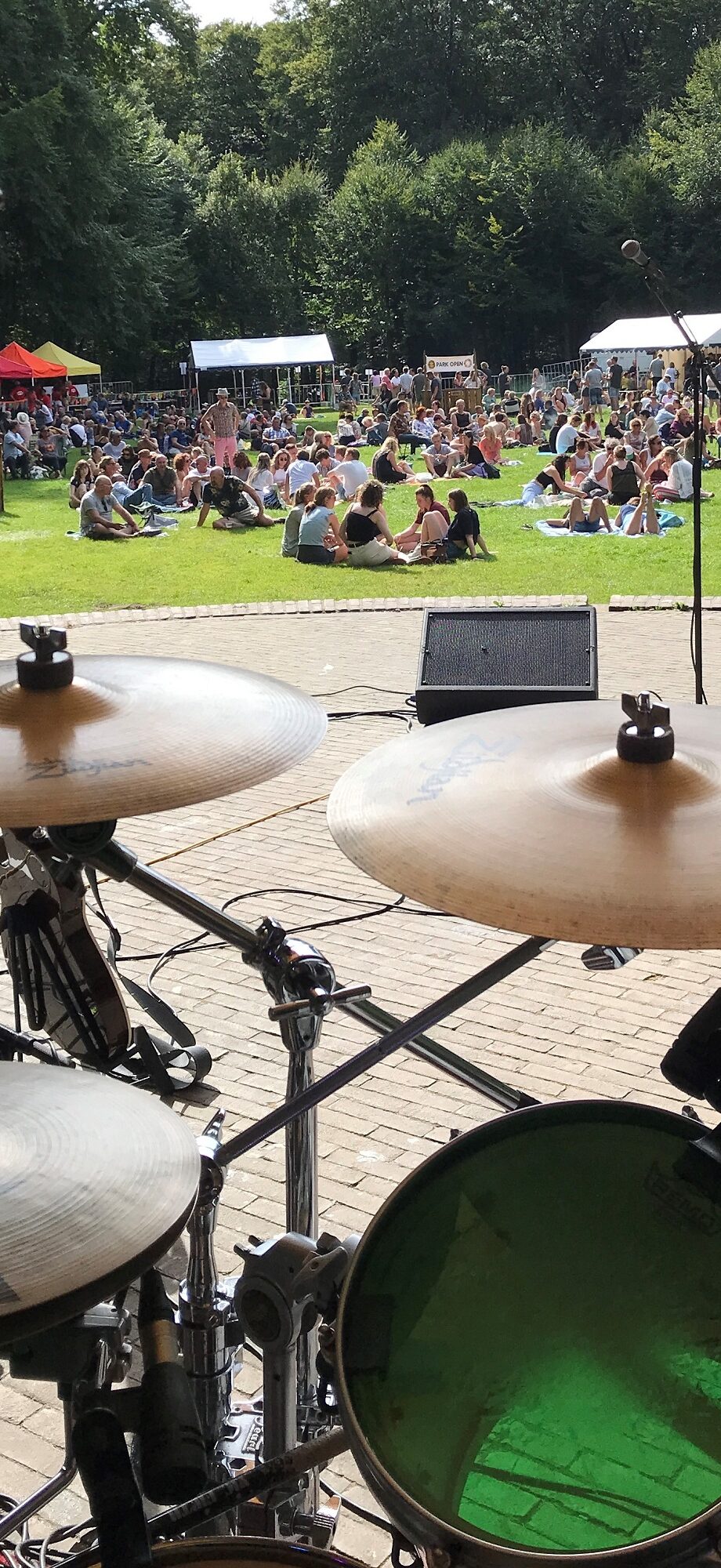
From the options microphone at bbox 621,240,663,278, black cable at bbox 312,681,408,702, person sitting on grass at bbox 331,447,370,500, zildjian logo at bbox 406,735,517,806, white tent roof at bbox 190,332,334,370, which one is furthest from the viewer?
white tent roof at bbox 190,332,334,370

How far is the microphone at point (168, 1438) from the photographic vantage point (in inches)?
72.1

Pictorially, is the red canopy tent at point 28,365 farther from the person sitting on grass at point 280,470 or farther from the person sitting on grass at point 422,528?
the person sitting on grass at point 422,528

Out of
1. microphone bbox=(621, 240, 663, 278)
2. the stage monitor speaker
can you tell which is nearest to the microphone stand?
microphone bbox=(621, 240, 663, 278)

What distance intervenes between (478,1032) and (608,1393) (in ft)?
9.81

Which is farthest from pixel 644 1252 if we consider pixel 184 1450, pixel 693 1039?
pixel 184 1450

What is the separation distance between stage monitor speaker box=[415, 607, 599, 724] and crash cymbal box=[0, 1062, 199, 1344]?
4.10 meters

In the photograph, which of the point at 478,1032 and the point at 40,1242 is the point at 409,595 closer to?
the point at 478,1032

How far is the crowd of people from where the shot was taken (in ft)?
52.4

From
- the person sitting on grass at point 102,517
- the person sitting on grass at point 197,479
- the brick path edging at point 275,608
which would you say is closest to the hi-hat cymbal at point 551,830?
the brick path edging at point 275,608

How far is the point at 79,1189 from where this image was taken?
1.82 meters

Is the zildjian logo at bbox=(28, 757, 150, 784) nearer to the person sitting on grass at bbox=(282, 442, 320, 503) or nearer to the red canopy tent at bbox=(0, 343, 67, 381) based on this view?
the person sitting on grass at bbox=(282, 442, 320, 503)

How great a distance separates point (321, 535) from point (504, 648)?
9780mm

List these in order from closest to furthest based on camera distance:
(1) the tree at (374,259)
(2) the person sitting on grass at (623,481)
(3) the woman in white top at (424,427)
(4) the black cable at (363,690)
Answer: (4) the black cable at (363,690)
(2) the person sitting on grass at (623,481)
(3) the woman in white top at (424,427)
(1) the tree at (374,259)

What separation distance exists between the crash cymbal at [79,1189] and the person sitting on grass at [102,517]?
55.7ft
